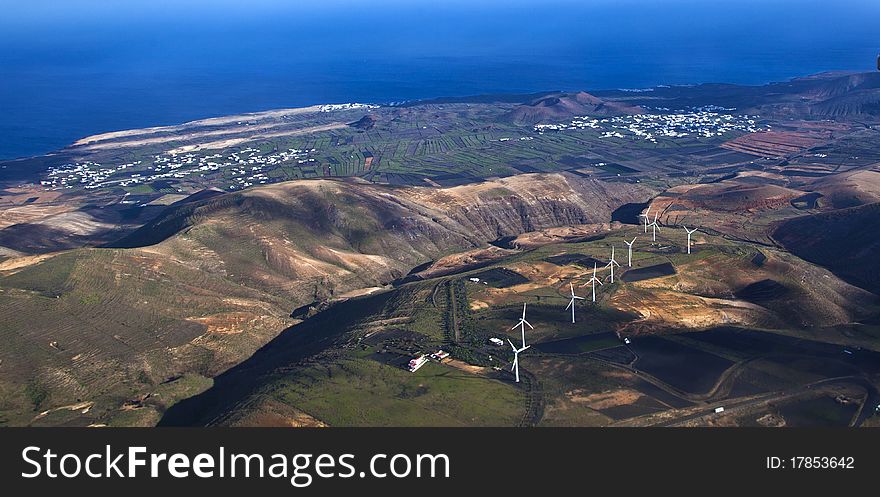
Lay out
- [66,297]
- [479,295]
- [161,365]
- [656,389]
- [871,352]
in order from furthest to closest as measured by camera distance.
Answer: [479,295] → [66,297] → [161,365] → [871,352] → [656,389]

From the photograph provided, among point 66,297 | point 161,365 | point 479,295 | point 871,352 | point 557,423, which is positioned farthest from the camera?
point 479,295

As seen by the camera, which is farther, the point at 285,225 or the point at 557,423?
the point at 285,225

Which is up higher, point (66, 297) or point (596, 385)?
point (66, 297)

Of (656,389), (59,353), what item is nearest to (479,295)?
(656,389)

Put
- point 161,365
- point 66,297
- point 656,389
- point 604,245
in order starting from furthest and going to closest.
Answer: point 604,245 → point 66,297 → point 161,365 → point 656,389

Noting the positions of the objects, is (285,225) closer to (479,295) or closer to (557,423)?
(479,295)

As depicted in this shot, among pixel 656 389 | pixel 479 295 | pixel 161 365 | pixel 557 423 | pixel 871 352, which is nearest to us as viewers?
pixel 557 423

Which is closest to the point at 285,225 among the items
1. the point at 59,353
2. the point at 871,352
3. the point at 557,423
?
the point at 59,353

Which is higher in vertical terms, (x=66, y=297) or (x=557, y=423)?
(x=66, y=297)

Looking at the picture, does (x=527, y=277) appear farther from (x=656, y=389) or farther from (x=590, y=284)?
(x=656, y=389)
